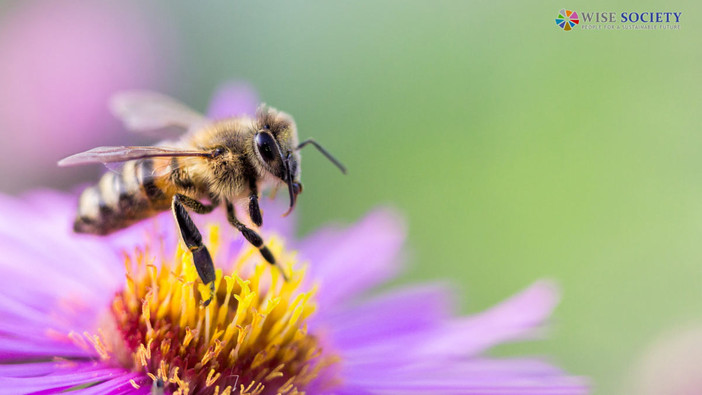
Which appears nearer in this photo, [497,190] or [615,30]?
[615,30]

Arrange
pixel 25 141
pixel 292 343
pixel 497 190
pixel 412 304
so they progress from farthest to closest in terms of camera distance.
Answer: pixel 497 190, pixel 25 141, pixel 412 304, pixel 292 343

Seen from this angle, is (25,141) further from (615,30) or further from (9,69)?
(615,30)

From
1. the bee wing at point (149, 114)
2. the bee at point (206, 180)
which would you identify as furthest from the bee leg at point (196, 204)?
the bee wing at point (149, 114)

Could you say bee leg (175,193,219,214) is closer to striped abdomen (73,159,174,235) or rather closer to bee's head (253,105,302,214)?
striped abdomen (73,159,174,235)

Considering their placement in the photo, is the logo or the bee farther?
the logo

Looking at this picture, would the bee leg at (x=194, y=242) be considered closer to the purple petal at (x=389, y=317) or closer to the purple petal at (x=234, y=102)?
the purple petal at (x=389, y=317)

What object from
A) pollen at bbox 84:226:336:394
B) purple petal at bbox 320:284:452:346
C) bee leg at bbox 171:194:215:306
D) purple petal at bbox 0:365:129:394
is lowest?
purple petal at bbox 0:365:129:394

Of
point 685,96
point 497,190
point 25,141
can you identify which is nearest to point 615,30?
point 685,96

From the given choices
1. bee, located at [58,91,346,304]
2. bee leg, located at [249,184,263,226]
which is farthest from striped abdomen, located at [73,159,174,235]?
bee leg, located at [249,184,263,226]

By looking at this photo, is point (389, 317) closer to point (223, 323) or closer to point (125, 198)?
point (223, 323)
